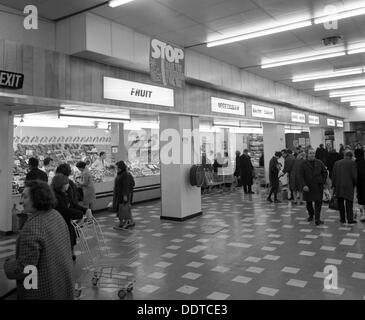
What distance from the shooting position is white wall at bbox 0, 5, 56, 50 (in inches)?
175

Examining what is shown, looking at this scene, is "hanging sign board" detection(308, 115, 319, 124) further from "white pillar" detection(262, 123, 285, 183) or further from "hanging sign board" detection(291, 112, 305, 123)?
"white pillar" detection(262, 123, 285, 183)

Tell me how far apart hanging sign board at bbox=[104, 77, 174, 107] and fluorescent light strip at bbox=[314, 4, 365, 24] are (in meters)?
3.12

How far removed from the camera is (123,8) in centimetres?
486

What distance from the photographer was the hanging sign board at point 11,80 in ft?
13.5

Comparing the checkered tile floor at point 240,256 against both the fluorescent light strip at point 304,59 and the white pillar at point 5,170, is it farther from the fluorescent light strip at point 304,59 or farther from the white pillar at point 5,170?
the fluorescent light strip at point 304,59

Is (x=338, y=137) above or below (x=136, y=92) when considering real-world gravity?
below

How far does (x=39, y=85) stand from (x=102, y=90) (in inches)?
44.3

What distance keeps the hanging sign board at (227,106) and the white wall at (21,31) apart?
4.42 m

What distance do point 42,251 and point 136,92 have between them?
4.42 meters

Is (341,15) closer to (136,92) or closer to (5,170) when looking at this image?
(136,92)

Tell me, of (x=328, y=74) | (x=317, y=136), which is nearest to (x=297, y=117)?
(x=328, y=74)

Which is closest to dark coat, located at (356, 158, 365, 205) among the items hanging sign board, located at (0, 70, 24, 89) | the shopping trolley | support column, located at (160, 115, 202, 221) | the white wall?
support column, located at (160, 115, 202, 221)

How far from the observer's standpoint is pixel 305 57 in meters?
8.04

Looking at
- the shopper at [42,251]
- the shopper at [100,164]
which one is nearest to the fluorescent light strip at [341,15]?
the shopper at [42,251]
